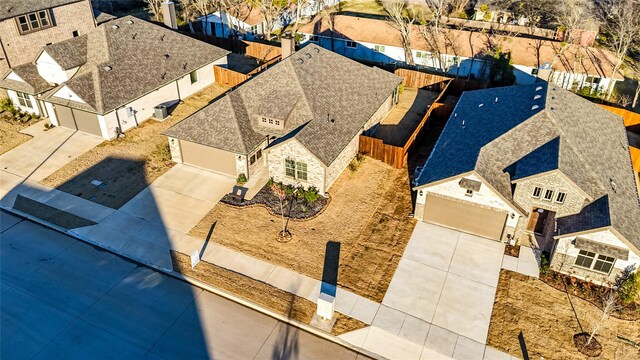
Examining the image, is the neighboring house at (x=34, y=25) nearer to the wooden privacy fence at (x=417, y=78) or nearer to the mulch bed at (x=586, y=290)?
the wooden privacy fence at (x=417, y=78)

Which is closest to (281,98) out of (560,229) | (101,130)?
(101,130)

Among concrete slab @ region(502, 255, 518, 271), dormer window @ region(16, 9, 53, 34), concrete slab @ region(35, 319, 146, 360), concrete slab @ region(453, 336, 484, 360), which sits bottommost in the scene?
concrete slab @ region(35, 319, 146, 360)

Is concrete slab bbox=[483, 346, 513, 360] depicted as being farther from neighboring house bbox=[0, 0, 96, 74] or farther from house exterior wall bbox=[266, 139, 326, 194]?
neighboring house bbox=[0, 0, 96, 74]

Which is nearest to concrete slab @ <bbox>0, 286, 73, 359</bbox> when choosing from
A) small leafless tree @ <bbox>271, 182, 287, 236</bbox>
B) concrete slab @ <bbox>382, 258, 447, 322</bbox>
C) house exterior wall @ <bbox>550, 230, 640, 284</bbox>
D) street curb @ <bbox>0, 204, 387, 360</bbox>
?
street curb @ <bbox>0, 204, 387, 360</bbox>

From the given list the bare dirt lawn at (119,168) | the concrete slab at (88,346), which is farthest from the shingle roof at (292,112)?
the concrete slab at (88,346)

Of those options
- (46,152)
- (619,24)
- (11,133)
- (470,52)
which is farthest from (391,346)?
(619,24)

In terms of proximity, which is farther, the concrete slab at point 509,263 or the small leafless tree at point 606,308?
the concrete slab at point 509,263

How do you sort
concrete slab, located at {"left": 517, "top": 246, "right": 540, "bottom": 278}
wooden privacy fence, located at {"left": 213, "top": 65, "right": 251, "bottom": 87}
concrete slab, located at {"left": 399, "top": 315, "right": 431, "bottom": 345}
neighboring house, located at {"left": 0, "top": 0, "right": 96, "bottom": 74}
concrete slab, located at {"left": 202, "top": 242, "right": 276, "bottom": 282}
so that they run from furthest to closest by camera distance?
wooden privacy fence, located at {"left": 213, "top": 65, "right": 251, "bottom": 87}, neighboring house, located at {"left": 0, "top": 0, "right": 96, "bottom": 74}, concrete slab, located at {"left": 517, "top": 246, "right": 540, "bottom": 278}, concrete slab, located at {"left": 202, "top": 242, "right": 276, "bottom": 282}, concrete slab, located at {"left": 399, "top": 315, "right": 431, "bottom": 345}
